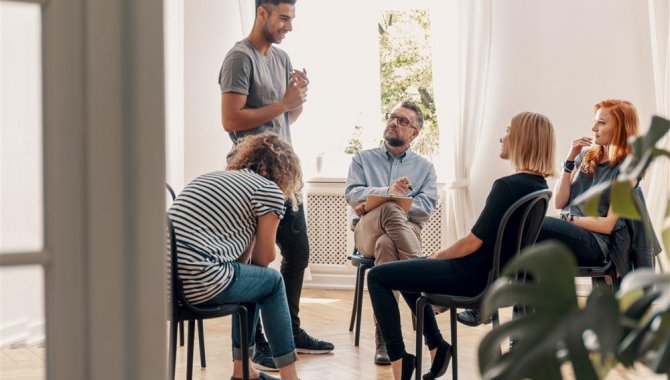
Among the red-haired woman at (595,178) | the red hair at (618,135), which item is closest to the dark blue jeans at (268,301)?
the red-haired woman at (595,178)

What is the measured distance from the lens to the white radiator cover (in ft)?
18.8

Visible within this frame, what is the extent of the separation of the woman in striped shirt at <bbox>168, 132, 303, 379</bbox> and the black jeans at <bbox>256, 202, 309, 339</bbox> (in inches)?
23.5

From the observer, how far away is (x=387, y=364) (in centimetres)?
355

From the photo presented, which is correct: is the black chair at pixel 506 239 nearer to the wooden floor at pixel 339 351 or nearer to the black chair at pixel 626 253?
the wooden floor at pixel 339 351

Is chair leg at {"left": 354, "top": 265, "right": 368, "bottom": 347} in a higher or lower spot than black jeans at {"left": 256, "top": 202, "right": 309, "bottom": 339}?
lower

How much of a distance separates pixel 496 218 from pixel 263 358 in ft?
4.15

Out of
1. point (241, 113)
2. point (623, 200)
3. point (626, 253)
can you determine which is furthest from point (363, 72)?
point (623, 200)

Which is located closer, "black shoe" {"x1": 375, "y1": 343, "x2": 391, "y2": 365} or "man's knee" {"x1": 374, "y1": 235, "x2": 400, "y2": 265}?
"black shoe" {"x1": 375, "y1": 343, "x2": 391, "y2": 365}

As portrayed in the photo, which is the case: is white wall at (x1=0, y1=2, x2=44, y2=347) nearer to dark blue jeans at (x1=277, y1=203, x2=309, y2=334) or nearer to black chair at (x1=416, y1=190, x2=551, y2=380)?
black chair at (x1=416, y1=190, x2=551, y2=380)

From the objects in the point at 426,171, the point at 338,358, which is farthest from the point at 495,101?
the point at 338,358

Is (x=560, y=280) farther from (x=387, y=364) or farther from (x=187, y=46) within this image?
(x=187, y=46)

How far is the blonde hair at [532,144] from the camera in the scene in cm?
289

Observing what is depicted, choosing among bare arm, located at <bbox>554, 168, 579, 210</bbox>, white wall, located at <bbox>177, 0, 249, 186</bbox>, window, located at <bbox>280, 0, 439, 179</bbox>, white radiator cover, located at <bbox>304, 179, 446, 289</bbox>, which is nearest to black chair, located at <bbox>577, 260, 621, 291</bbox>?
bare arm, located at <bbox>554, 168, 579, 210</bbox>

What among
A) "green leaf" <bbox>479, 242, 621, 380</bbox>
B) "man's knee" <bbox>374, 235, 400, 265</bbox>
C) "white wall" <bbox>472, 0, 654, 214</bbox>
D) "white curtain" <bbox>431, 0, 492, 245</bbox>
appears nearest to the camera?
"green leaf" <bbox>479, 242, 621, 380</bbox>
